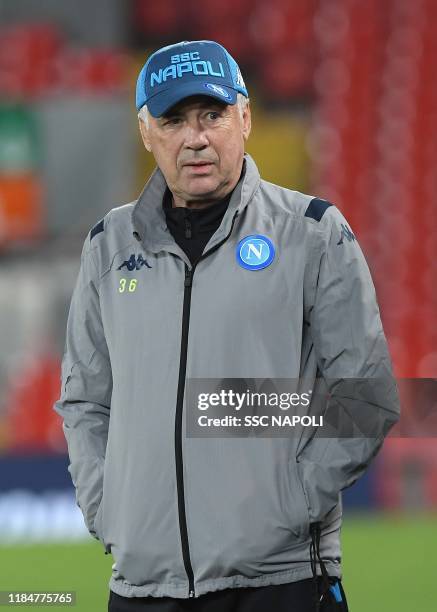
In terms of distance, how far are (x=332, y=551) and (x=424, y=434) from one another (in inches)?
31.9

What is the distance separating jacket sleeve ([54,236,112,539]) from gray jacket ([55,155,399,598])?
5cm

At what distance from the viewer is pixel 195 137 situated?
90.7 inches

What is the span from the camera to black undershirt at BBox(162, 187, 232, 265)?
2.34 m

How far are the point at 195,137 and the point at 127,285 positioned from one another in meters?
0.27

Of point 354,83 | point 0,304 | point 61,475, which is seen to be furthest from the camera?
point 354,83

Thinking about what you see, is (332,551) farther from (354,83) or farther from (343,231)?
(354,83)

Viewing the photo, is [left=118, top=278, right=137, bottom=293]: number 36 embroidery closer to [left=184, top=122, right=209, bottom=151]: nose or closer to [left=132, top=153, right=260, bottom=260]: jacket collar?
[left=132, top=153, right=260, bottom=260]: jacket collar

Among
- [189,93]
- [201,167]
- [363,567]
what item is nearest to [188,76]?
[189,93]

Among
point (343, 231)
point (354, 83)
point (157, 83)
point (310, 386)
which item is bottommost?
point (310, 386)

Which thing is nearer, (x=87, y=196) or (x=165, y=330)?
(x=165, y=330)

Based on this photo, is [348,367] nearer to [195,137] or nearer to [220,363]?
[220,363]

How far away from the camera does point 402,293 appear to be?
32.7ft

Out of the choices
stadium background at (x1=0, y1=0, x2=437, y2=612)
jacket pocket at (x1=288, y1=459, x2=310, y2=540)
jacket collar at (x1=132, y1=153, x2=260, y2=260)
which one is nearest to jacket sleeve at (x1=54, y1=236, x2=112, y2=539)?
jacket collar at (x1=132, y1=153, x2=260, y2=260)

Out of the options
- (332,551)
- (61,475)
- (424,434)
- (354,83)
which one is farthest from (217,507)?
(354,83)
